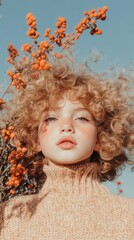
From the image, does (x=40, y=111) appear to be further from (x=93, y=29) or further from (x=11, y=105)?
(x=93, y=29)

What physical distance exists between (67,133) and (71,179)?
294 mm

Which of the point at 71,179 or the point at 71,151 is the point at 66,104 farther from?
the point at 71,179

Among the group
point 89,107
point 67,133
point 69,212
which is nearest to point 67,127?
point 67,133

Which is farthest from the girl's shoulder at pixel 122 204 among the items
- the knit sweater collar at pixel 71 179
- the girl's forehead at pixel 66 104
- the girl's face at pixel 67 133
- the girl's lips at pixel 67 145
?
the girl's forehead at pixel 66 104

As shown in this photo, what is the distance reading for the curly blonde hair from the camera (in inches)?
117

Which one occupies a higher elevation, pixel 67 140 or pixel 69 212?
pixel 67 140

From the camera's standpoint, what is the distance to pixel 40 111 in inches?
117

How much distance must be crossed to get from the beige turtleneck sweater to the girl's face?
10 cm

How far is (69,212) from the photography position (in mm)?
2818

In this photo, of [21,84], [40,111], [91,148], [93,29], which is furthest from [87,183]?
[93,29]

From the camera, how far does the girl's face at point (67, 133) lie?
9.04ft

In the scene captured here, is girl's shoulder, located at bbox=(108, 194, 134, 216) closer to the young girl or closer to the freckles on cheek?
the young girl

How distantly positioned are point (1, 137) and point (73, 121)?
494 millimetres

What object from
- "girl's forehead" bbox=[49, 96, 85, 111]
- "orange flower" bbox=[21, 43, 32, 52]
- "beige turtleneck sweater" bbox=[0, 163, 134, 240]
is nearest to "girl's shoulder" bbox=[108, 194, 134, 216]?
"beige turtleneck sweater" bbox=[0, 163, 134, 240]
